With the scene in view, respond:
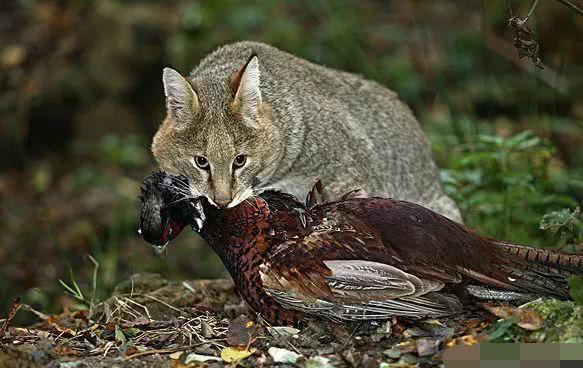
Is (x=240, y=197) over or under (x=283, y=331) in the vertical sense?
over

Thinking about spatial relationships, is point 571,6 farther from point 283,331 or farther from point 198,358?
point 198,358

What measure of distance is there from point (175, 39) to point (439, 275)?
26.5 ft

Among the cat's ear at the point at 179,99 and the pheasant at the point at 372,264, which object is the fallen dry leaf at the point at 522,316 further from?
the cat's ear at the point at 179,99

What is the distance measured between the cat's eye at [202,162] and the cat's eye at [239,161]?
0.19 metres

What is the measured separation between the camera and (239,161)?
6258 mm

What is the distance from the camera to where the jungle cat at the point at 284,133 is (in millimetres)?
6188

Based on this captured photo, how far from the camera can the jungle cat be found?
6.19 meters

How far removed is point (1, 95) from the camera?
12.3 m

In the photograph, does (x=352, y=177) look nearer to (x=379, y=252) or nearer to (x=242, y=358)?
(x=379, y=252)

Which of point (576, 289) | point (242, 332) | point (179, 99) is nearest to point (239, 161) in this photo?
point (179, 99)

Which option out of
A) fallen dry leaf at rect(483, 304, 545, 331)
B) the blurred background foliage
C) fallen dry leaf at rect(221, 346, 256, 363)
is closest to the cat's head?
fallen dry leaf at rect(221, 346, 256, 363)

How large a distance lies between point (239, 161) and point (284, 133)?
0.52 m

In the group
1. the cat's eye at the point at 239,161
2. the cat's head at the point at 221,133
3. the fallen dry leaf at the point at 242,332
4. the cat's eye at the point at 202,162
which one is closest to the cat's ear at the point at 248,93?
the cat's head at the point at 221,133

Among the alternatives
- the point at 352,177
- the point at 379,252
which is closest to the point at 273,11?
the point at 352,177
